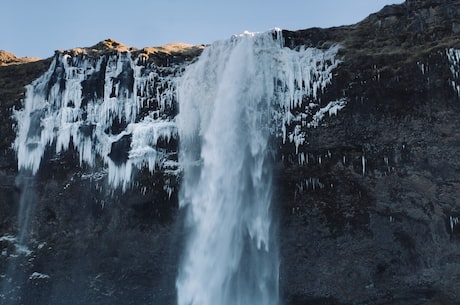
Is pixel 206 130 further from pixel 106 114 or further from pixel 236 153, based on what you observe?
pixel 106 114

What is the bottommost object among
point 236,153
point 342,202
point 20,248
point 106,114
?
point 20,248

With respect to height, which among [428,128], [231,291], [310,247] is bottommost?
[231,291]

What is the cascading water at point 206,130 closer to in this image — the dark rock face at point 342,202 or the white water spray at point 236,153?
the white water spray at point 236,153

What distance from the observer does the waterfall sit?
26172mm

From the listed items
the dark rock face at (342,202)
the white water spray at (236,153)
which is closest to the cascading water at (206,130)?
the white water spray at (236,153)

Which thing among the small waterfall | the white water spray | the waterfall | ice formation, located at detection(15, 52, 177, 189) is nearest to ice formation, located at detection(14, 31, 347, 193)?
ice formation, located at detection(15, 52, 177, 189)

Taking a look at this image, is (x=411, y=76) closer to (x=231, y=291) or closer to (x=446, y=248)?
(x=446, y=248)

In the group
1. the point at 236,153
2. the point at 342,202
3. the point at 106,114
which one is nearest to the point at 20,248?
the point at 106,114

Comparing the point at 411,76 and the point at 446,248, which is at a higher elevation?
the point at 411,76

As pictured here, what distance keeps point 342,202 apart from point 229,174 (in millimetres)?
5075

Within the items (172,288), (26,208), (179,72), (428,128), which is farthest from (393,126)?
(26,208)

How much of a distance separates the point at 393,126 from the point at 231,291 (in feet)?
32.0

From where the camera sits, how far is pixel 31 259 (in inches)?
1099

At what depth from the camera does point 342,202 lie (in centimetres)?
2570
